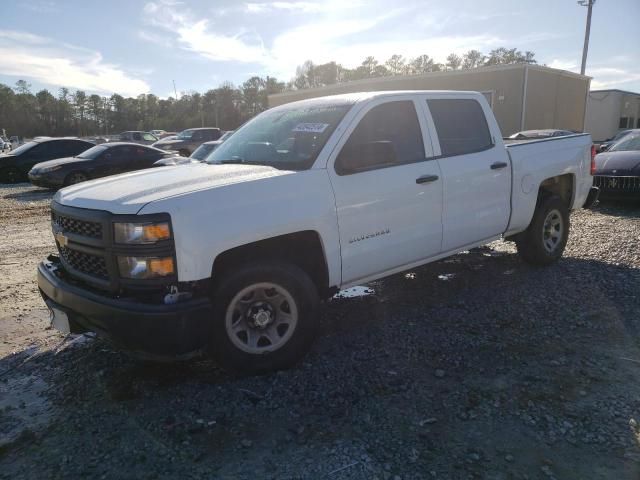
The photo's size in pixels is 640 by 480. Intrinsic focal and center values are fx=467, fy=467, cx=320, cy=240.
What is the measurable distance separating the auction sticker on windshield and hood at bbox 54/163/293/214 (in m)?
0.52

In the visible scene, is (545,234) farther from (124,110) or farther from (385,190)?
(124,110)

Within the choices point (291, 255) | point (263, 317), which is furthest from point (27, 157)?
point (263, 317)

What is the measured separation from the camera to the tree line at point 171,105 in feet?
275

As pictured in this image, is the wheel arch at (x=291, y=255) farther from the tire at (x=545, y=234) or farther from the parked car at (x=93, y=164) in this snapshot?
the parked car at (x=93, y=164)

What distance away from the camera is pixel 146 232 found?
109 inches

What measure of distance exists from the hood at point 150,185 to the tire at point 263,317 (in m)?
0.64

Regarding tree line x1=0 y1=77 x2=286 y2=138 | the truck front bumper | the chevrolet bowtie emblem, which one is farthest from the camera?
tree line x1=0 y1=77 x2=286 y2=138

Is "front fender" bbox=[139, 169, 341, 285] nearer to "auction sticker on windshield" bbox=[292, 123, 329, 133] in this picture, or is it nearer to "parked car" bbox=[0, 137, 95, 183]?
"auction sticker on windshield" bbox=[292, 123, 329, 133]

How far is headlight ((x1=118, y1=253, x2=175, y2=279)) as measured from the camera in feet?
9.21

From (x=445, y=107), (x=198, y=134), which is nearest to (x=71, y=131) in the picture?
(x=198, y=134)

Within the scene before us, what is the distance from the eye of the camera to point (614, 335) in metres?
3.85

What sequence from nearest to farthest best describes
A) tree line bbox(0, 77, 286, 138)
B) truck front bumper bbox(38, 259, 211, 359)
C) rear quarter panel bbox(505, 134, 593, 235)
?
truck front bumper bbox(38, 259, 211, 359) → rear quarter panel bbox(505, 134, 593, 235) → tree line bbox(0, 77, 286, 138)

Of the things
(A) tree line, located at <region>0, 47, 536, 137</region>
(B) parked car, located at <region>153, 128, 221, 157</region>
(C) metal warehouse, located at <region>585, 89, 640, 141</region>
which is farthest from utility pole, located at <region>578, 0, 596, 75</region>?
(A) tree line, located at <region>0, 47, 536, 137</region>

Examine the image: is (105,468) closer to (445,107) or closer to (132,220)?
(132,220)
